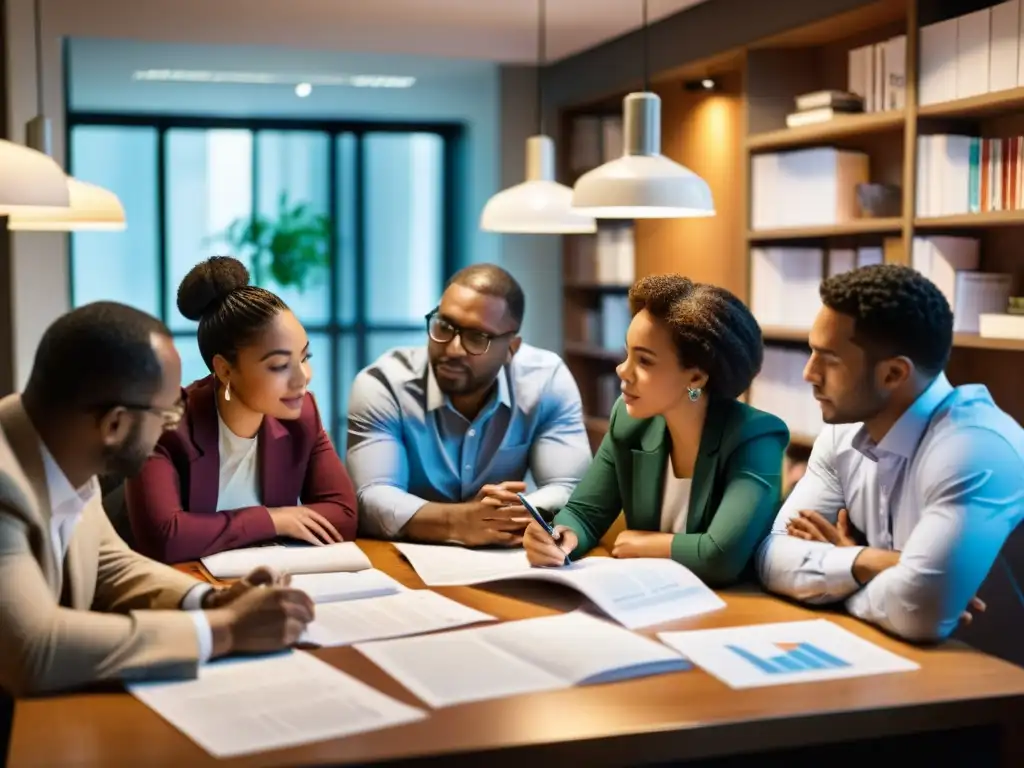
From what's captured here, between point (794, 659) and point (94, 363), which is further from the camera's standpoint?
point (794, 659)

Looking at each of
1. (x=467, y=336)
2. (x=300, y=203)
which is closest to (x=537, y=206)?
(x=467, y=336)

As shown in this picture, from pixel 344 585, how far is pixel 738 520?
0.73 metres

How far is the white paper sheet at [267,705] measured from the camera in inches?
59.9

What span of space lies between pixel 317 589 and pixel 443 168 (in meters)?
6.66

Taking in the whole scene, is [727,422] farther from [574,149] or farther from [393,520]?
[574,149]

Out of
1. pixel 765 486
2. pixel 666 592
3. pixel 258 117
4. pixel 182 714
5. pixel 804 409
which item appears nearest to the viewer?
pixel 182 714

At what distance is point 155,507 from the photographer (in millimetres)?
2379

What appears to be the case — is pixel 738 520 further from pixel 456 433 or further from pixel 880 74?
pixel 880 74

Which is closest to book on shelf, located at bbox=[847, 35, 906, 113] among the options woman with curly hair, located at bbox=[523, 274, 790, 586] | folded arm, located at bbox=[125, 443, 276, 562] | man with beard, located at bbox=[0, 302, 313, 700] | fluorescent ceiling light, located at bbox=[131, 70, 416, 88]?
woman with curly hair, located at bbox=[523, 274, 790, 586]

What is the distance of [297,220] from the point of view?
8164 mm

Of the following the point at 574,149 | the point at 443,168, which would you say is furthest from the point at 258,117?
the point at 574,149

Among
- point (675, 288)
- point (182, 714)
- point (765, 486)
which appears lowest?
point (182, 714)

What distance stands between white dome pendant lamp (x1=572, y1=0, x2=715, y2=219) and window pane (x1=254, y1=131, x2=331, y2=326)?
570cm

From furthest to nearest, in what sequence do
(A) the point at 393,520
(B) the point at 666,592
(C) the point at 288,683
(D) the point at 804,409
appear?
(D) the point at 804,409, (A) the point at 393,520, (B) the point at 666,592, (C) the point at 288,683
